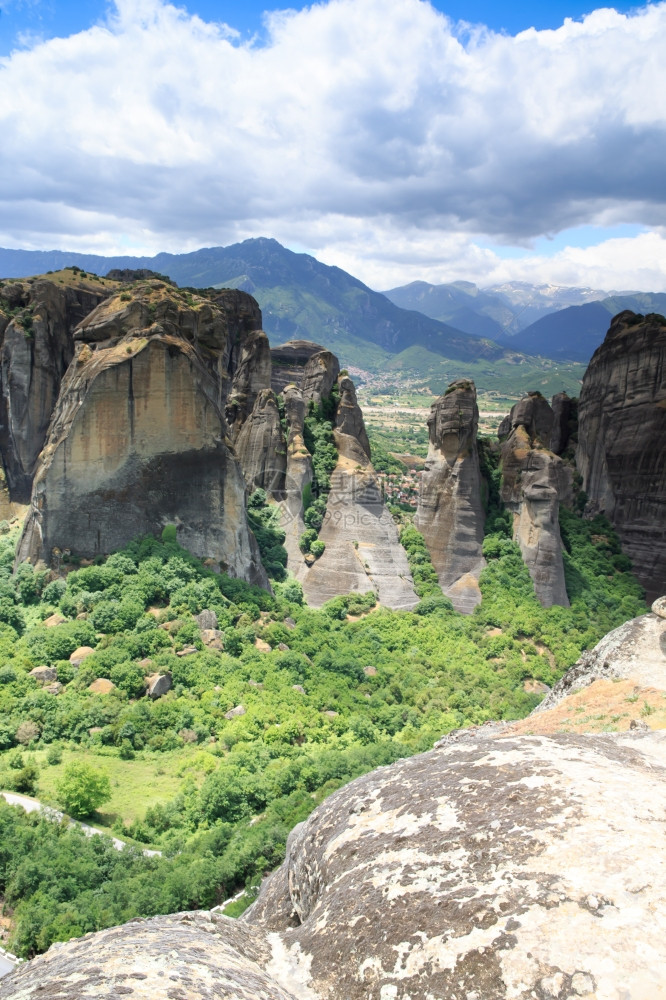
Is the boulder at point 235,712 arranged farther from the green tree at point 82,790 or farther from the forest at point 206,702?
the green tree at point 82,790

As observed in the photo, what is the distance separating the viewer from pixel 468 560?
3616 centimetres

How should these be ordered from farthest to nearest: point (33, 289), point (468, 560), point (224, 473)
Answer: point (468, 560) → point (33, 289) → point (224, 473)

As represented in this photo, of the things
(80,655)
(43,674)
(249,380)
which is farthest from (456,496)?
(43,674)

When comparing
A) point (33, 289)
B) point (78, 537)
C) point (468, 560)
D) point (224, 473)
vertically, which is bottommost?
point (468, 560)

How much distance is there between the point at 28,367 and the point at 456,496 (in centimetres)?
2263

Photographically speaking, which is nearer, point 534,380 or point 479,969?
Result: point 479,969

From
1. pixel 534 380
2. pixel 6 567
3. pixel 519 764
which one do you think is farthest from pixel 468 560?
pixel 534 380

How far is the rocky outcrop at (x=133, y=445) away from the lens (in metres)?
24.8

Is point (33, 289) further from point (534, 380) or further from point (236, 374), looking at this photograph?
point (534, 380)

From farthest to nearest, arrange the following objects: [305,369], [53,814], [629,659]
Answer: [305,369] → [53,814] → [629,659]

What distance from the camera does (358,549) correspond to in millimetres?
35969

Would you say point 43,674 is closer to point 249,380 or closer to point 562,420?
point 249,380

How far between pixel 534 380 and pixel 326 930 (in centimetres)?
18251

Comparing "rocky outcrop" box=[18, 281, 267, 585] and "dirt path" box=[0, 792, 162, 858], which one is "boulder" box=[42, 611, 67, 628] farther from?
"dirt path" box=[0, 792, 162, 858]
